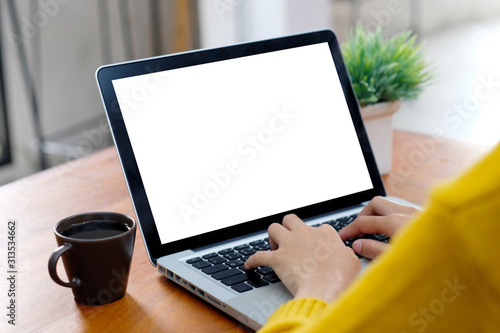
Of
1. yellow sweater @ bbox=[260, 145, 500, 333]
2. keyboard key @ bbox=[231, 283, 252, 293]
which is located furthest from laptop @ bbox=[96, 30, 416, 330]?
yellow sweater @ bbox=[260, 145, 500, 333]

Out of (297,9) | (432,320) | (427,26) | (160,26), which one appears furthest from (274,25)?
(427,26)

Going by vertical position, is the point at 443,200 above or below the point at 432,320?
above

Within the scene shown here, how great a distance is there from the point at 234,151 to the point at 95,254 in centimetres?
28

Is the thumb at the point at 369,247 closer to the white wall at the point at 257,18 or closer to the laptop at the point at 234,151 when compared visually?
the laptop at the point at 234,151

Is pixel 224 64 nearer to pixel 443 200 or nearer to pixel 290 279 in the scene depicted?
pixel 290 279

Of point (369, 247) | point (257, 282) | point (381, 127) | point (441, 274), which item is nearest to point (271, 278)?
point (257, 282)

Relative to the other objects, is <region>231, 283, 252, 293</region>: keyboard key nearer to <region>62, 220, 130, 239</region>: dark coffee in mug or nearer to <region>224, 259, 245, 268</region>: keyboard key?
<region>224, 259, 245, 268</region>: keyboard key

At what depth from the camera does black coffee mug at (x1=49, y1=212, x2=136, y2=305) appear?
2.19 feet

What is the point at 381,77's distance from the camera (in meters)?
1.08

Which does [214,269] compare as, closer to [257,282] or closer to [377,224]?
[257,282]

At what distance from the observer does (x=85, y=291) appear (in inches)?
27.6

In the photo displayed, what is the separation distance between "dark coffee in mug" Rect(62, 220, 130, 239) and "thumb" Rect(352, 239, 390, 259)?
290 mm

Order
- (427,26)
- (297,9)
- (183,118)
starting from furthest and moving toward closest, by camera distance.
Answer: (427,26), (297,9), (183,118)

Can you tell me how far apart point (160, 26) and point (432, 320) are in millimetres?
2531
